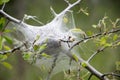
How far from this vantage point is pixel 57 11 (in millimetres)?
5816

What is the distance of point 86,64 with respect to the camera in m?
1.55

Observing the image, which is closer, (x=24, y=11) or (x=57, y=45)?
(x=57, y=45)

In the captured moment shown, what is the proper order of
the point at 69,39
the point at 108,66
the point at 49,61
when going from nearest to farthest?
the point at 69,39 < the point at 49,61 < the point at 108,66

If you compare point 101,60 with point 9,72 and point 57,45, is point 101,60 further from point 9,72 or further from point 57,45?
point 57,45

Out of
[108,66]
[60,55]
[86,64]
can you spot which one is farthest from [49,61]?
[108,66]

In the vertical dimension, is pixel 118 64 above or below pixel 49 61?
below

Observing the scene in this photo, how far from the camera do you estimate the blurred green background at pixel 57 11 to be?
18.5 feet

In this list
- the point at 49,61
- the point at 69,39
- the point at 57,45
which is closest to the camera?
the point at 69,39

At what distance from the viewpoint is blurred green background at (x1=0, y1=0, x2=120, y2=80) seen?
5652mm

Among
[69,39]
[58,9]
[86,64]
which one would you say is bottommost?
[58,9]

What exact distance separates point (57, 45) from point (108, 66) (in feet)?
13.3

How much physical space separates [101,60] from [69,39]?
13.9 ft

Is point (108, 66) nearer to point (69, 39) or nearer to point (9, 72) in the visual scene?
point (9, 72)

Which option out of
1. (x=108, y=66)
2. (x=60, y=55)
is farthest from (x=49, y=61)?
(x=108, y=66)
